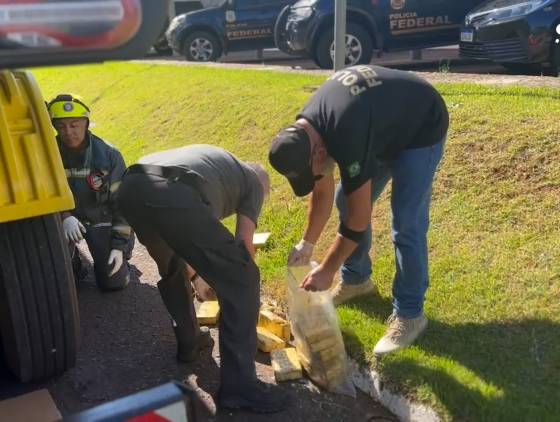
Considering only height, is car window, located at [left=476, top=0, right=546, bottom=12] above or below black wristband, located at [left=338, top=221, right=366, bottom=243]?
above

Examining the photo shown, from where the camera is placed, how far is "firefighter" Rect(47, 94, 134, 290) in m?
4.16

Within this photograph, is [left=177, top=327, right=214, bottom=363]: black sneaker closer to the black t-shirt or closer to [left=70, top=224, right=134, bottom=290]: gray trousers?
[left=70, top=224, right=134, bottom=290]: gray trousers

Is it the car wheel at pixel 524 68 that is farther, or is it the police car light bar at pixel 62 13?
the car wheel at pixel 524 68

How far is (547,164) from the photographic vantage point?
4180 millimetres

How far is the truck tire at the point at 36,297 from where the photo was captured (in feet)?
8.85

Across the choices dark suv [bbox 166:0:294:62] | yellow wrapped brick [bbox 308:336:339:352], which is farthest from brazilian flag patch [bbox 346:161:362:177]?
dark suv [bbox 166:0:294:62]

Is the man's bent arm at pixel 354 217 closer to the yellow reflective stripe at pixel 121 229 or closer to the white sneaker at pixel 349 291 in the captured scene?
the white sneaker at pixel 349 291

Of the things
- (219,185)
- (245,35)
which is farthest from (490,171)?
(245,35)

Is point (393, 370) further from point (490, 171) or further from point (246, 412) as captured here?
point (490, 171)

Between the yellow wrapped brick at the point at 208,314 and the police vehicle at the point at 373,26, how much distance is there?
252 inches

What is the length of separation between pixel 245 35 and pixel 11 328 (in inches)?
418

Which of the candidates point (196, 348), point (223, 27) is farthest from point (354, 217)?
point (223, 27)

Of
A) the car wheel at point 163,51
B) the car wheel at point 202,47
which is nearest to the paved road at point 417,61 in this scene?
the car wheel at point 163,51

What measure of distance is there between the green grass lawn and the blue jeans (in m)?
0.20
